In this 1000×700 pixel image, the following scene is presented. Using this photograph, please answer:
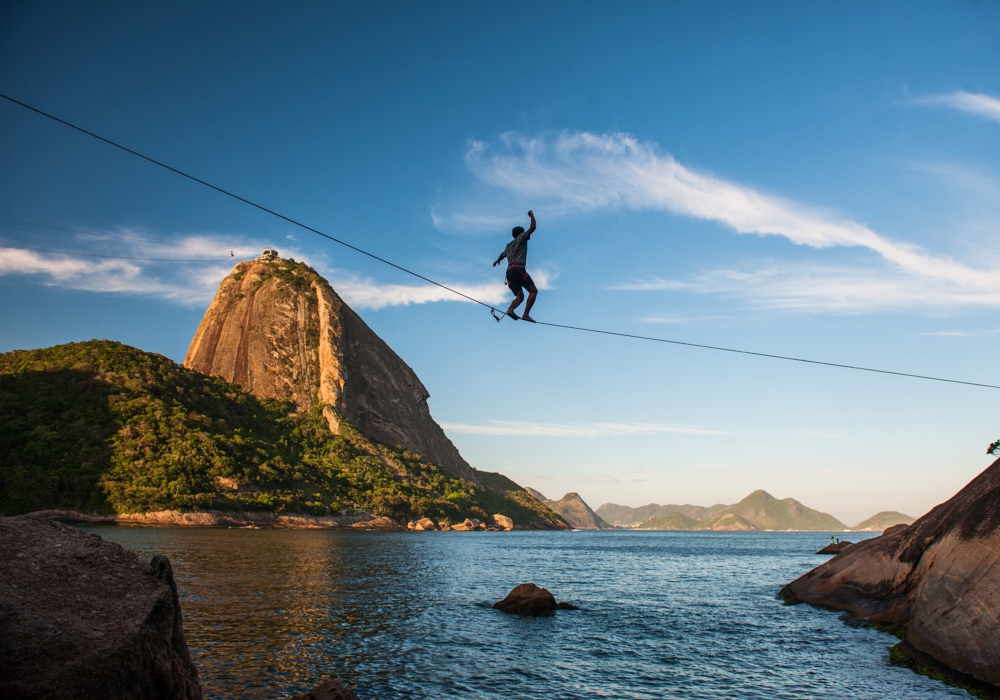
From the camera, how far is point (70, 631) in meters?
5.83

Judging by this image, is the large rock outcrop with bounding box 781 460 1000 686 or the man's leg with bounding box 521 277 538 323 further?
the man's leg with bounding box 521 277 538 323

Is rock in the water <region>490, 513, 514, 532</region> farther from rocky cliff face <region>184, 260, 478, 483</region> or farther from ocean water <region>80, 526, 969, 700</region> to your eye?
ocean water <region>80, 526, 969, 700</region>

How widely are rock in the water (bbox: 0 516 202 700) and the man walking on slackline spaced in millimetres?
10021

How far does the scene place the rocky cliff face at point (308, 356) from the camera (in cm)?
13950

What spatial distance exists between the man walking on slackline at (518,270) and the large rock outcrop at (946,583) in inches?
479

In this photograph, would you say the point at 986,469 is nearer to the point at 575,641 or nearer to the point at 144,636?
the point at 575,641

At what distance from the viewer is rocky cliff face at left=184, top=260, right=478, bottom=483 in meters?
140

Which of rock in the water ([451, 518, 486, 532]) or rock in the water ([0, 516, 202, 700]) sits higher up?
rock in the water ([0, 516, 202, 700])

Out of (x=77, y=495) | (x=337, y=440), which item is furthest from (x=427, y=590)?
(x=337, y=440)

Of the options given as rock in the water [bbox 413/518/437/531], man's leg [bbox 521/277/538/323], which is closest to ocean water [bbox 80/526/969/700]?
man's leg [bbox 521/277/538/323]

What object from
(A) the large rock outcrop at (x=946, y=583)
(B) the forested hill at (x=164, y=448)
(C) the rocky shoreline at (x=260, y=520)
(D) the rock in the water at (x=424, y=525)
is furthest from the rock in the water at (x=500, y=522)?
(A) the large rock outcrop at (x=946, y=583)

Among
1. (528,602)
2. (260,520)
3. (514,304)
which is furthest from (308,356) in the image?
(514,304)

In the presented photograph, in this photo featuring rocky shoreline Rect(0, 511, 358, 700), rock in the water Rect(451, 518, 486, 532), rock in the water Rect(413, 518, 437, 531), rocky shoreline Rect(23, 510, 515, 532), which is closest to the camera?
rocky shoreline Rect(0, 511, 358, 700)

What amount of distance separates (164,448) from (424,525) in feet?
158
